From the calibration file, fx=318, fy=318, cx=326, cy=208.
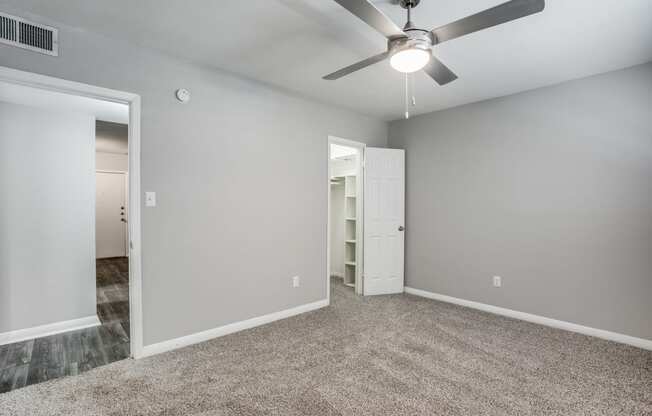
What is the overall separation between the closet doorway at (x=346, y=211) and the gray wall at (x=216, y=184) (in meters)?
0.46

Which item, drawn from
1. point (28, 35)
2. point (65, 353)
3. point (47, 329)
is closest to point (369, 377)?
point (65, 353)

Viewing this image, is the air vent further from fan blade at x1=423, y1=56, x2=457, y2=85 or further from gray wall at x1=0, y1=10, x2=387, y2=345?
fan blade at x1=423, y1=56, x2=457, y2=85

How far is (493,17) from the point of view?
1.53 metres

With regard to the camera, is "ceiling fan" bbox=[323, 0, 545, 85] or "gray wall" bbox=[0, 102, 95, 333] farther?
"gray wall" bbox=[0, 102, 95, 333]

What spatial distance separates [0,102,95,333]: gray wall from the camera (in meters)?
2.95

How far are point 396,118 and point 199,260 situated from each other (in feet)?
10.7

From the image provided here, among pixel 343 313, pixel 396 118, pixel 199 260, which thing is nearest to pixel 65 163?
pixel 199 260

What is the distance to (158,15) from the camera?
2094 millimetres

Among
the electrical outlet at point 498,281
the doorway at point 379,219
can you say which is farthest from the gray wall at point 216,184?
the electrical outlet at point 498,281

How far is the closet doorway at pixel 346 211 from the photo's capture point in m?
4.32

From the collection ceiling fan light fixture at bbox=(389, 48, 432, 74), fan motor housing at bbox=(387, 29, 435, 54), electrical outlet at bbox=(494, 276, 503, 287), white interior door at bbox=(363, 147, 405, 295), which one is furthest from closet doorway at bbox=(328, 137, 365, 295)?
fan motor housing at bbox=(387, 29, 435, 54)

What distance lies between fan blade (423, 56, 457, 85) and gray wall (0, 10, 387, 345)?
1.76 m

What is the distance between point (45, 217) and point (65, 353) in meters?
1.36

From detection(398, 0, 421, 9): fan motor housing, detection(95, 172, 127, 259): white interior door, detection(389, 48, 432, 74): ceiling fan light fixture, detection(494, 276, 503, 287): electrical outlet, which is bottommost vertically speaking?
detection(494, 276, 503, 287): electrical outlet
